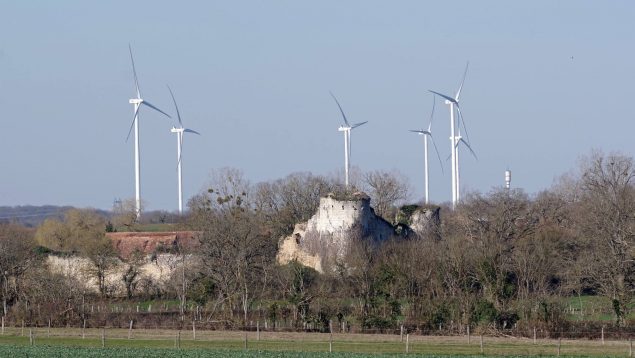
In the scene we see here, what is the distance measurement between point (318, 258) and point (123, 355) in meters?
40.5

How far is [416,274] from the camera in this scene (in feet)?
207

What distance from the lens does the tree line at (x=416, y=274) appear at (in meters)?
57.5

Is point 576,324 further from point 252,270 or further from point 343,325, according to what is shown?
point 252,270

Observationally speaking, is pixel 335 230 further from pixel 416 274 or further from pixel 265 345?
pixel 265 345

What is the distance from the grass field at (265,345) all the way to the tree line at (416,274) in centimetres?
464

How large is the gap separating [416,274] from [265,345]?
57.8ft

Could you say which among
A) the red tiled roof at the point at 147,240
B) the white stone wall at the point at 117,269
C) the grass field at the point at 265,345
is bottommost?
the grass field at the point at 265,345

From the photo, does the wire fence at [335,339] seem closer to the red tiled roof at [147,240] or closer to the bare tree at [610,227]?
the bare tree at [610,227]

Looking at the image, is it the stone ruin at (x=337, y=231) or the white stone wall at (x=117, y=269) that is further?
the stone ruin at (x=337, y=231)

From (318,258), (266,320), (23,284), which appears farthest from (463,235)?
(23,284)

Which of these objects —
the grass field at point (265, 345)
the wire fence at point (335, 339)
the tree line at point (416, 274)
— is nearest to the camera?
the grass field at point (265, 345)

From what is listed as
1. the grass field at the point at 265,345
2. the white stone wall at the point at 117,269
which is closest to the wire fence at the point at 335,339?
the grass field at the point at 265,345

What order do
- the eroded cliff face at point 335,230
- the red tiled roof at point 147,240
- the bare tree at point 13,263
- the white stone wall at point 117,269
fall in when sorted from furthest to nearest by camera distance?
the red tiled roof at point 147,240
the eroded cliff face at point 335,230
the white stone wall at point 117,269
the bare tree at point 13,263

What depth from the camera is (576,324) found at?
53.4 m
